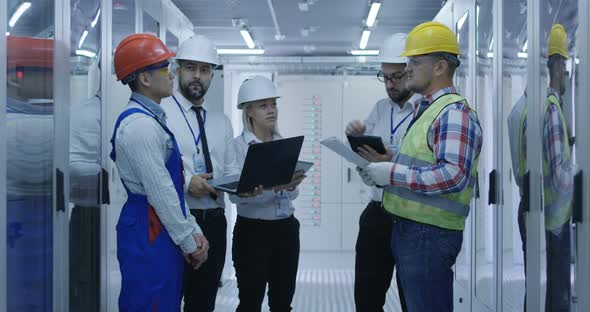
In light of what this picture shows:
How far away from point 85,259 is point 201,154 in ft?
2.60

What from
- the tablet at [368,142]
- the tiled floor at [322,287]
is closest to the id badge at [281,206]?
the tablet at [368,142]

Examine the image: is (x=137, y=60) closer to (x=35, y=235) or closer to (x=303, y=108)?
(x=35, y=235)

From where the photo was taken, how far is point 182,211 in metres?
2.56

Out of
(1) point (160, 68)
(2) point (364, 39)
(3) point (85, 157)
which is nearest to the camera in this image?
(1) point (160, 68)

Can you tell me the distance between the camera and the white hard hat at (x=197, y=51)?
11.2ft

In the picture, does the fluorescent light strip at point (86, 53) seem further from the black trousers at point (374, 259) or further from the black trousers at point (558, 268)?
the black trousers at point (558, 268)

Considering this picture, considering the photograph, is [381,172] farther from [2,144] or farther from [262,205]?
→ [2,144]

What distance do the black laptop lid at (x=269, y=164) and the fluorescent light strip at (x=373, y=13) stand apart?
3.05 metres

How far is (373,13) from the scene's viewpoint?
20.2 ft

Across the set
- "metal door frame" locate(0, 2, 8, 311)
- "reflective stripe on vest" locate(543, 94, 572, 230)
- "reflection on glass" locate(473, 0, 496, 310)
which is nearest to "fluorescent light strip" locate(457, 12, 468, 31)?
"reflection on glass" locate(473, 0, 496, 310)

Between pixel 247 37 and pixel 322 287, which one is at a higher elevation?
pixel 247 37

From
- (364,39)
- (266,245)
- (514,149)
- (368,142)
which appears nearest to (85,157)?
(266,245)

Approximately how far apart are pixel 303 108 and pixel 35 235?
5.97 meters

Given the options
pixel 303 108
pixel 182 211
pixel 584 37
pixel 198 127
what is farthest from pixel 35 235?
pixel 303 108
